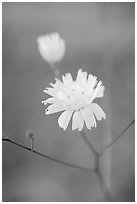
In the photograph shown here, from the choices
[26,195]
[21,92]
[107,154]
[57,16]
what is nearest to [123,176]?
[107,154]

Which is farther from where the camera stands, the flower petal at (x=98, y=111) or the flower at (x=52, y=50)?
the flower at (x=52, y=50)

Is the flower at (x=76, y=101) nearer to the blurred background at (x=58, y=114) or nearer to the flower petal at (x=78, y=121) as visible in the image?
the flower petal at (x=78, y=121)

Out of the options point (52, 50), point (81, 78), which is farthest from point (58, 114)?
point (81, 78)

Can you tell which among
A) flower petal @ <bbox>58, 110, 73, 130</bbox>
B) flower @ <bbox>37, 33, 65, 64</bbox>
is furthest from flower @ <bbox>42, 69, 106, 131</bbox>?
flower @ <bbox>37, 33, 65, 64</bbox>

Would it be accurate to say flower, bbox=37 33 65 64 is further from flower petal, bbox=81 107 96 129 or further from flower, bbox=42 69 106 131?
flower petal, bbox=81 107 96 129

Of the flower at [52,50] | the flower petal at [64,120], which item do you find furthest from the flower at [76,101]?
the flower at [52,50]
